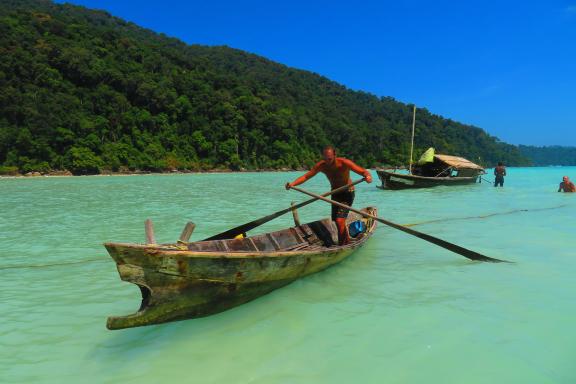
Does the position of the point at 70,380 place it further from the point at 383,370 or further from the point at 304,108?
the point at 304,108

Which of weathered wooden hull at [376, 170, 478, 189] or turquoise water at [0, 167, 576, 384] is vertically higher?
weathered wooden hull at [376, 170, 478, 189]

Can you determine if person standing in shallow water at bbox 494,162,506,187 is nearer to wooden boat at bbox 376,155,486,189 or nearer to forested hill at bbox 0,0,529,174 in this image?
wooden boat at bbox 376,155,486,189

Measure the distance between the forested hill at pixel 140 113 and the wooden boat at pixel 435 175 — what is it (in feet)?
136

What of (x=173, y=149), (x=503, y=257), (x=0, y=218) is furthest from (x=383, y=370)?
(x=173, y=149)

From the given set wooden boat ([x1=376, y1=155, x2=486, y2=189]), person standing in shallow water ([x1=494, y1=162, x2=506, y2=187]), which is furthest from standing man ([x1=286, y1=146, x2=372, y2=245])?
person standing in shallow water ([x1=494, y1=162, x2=506, y2=187])

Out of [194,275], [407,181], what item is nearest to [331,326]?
[194,275]

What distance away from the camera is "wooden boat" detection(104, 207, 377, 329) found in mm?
3598

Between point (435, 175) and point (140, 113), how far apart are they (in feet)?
179

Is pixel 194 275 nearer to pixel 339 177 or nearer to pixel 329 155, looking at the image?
pixel 329 155

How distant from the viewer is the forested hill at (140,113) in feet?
164

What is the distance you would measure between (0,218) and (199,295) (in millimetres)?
12401

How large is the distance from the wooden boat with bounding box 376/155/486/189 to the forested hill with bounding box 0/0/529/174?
136 ft

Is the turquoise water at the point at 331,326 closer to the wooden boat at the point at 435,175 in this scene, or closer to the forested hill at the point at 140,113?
the wooden boat at the point at 435,175

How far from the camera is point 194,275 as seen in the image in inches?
154
